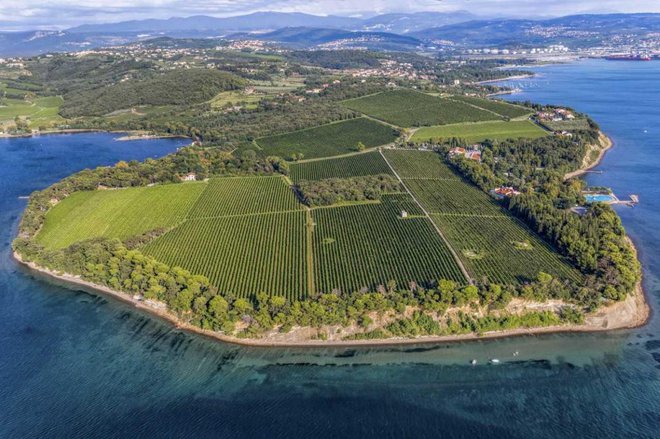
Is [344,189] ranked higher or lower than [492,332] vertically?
higher

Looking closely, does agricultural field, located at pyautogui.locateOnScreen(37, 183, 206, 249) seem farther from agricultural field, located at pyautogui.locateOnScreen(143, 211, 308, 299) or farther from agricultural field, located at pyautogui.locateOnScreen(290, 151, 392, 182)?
agricultural field, located at pyautogui.locateOnScreen(290, 151, 392, 182)

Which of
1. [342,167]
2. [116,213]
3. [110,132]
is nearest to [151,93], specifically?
[110,132]

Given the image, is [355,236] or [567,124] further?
[567,124]

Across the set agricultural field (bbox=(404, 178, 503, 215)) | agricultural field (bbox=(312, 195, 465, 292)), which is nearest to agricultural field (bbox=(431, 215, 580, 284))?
agricultural field (bbox=(312, 195, 465, 292))

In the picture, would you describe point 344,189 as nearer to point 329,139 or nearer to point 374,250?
point 374,250

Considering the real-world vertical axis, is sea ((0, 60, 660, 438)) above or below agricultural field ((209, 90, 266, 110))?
below

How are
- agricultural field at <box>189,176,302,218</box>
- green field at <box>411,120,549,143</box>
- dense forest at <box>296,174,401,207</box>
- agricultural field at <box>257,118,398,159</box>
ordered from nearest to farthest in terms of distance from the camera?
agricultural field at <box>189,176,302,218</box>
dense forest at <box>296,174,401,207</box>
agricultural field at <box>257,118,398,159</box>
green field at <box>411,120,549,143</box>
